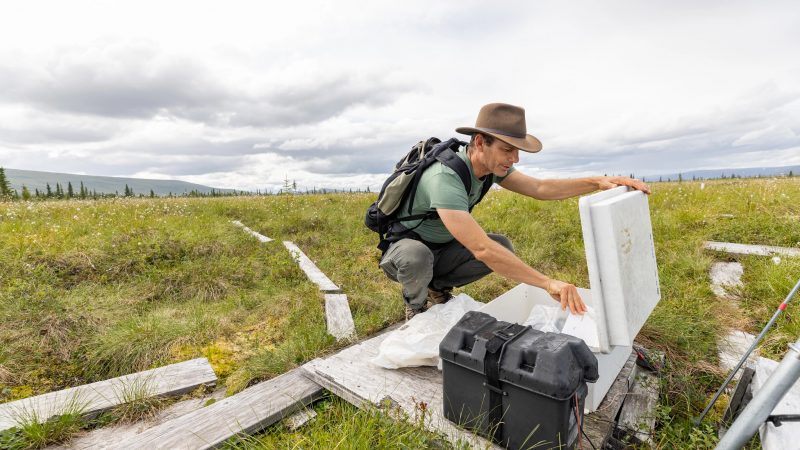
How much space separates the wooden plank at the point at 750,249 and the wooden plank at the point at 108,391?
672cm

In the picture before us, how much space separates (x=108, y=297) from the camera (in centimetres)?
505

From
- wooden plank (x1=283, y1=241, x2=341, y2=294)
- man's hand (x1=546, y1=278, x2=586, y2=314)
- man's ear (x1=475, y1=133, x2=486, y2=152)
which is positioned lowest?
wooden plank (x1=283, y1=241, x2=341, y2=294)

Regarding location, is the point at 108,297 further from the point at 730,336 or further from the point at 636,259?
the point at 730,336

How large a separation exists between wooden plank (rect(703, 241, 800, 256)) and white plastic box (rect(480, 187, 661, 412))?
3518 mm

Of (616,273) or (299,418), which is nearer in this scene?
(616,273)


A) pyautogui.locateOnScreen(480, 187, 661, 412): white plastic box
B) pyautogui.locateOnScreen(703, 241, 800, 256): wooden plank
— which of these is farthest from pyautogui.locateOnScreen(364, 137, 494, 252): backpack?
pyautogui.locateOnScreen(703, 241, 800, 256): wooden plank

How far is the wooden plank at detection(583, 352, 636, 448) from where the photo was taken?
2346mm

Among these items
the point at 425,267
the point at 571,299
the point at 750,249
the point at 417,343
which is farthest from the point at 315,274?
the point at 750,249

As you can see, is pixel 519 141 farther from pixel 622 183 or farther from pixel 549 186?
pixel 549 186

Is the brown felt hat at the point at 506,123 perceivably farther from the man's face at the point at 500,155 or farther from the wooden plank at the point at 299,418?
the wooden plank at the point at 299,418

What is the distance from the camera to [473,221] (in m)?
2.92

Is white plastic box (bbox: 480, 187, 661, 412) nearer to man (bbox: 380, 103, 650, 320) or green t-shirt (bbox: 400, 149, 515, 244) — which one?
man (bbox: 380, 103, 650, 320)

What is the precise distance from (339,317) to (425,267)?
4.06ft

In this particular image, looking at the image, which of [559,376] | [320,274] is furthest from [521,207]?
[559,376]
